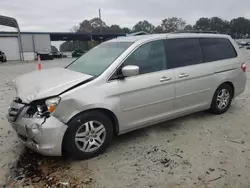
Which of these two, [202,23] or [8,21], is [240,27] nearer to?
[202,23]

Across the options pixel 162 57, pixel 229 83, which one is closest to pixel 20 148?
pixel 162 57

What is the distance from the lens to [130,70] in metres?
3.05

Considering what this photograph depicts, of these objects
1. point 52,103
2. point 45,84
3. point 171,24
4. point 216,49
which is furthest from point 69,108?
point 171,24

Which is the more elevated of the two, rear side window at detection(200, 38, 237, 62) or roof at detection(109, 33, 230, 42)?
roof at detection(109, 33, 230, 42)

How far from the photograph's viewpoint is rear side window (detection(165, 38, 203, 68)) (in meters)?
3.71

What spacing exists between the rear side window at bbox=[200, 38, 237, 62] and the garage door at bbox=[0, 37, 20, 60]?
27152 mm

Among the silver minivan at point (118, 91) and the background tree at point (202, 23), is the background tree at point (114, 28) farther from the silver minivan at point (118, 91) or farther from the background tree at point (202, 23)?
the silver minivan at point (118, 91)

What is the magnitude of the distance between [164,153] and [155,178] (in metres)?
0.60

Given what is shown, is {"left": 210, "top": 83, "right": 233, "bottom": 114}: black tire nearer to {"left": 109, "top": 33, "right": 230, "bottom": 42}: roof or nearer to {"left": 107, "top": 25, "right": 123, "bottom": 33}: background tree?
{"left": 109, "top": 33, "right": 230, "bottom": 42}: roof

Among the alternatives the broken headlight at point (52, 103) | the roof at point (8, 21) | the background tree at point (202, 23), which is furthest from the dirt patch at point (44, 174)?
the background tree at point (202, 23)

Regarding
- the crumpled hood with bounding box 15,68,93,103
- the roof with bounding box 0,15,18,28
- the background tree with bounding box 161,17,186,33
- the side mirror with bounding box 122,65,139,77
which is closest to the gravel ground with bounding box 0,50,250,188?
the crumpled hood with bounding box 15,68,93,103

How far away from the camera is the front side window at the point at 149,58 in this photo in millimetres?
3361

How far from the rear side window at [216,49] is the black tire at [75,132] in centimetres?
228

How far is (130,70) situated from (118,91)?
0.33 meters
